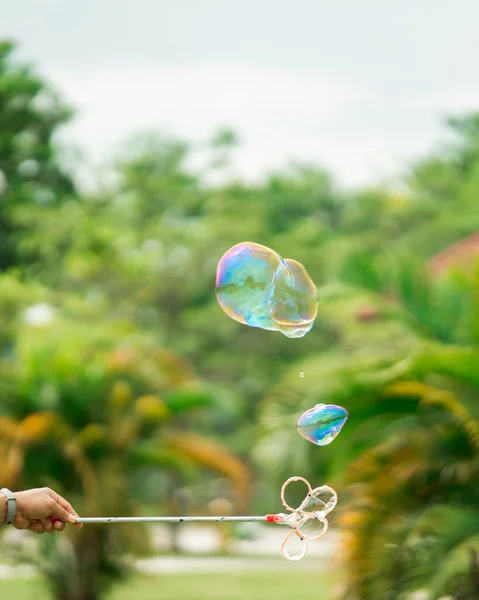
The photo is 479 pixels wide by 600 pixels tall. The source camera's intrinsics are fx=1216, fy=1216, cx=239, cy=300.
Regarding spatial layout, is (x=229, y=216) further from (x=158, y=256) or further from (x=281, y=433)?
(x=281, y=433)

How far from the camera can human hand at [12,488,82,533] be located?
3.05 meters

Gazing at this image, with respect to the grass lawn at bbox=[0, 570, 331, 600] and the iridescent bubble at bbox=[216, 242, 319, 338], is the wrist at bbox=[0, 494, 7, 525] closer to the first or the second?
the iridescent bubble at bbox=[216, 242, 319, 338]

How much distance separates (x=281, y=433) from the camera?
939 centimetres

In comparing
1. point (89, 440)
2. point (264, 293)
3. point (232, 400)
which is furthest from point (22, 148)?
point (264, 293)

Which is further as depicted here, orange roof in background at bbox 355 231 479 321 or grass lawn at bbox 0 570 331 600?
grass lawn at bbox 0 570 331 600

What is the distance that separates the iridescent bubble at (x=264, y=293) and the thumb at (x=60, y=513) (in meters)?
2.62

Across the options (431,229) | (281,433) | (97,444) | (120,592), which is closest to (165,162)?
(431,229)

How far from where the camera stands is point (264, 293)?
225 inches

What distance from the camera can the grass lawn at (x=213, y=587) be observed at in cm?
1462

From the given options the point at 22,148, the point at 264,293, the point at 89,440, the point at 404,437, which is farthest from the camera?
the point at 22,148

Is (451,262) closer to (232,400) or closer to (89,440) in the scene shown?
(89,440)

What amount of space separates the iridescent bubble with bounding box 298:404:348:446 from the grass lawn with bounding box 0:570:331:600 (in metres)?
8.20

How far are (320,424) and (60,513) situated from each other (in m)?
2.31

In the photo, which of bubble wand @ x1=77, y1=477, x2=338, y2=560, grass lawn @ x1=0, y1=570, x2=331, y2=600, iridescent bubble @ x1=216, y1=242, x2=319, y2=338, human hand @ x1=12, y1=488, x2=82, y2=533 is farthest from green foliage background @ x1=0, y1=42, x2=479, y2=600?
human hand @ x1=12, y1=488, x2=82, y2=533
